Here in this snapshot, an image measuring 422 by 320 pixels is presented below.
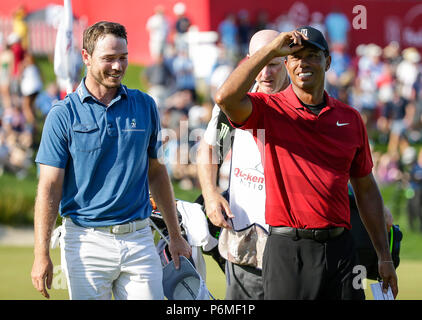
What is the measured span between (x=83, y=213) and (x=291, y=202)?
1.26 metres

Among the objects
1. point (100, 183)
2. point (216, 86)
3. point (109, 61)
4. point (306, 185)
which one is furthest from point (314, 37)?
point (216, 86)

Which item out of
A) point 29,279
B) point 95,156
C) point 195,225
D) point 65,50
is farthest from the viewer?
point 29,279

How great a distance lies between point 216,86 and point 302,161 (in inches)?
593

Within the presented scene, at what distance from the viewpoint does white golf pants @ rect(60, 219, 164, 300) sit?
16.1 ft

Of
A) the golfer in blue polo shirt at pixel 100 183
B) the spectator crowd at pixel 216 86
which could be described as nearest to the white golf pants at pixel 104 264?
the golfer in blue polo shirt at pixel 100 183

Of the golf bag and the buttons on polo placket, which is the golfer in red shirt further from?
the golf bag

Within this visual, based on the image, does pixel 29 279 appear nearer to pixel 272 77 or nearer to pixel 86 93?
pixel 272 77

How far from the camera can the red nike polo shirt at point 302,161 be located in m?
4.66

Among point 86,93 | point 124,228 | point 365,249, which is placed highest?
point 86,93

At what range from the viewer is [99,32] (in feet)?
16.6

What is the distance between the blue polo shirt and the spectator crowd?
998 centimetres

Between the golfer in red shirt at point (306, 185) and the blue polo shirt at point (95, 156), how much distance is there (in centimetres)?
79

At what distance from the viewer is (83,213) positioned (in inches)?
194

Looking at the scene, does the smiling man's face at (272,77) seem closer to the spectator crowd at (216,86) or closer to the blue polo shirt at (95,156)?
the blue polo shirt at (95,156)
